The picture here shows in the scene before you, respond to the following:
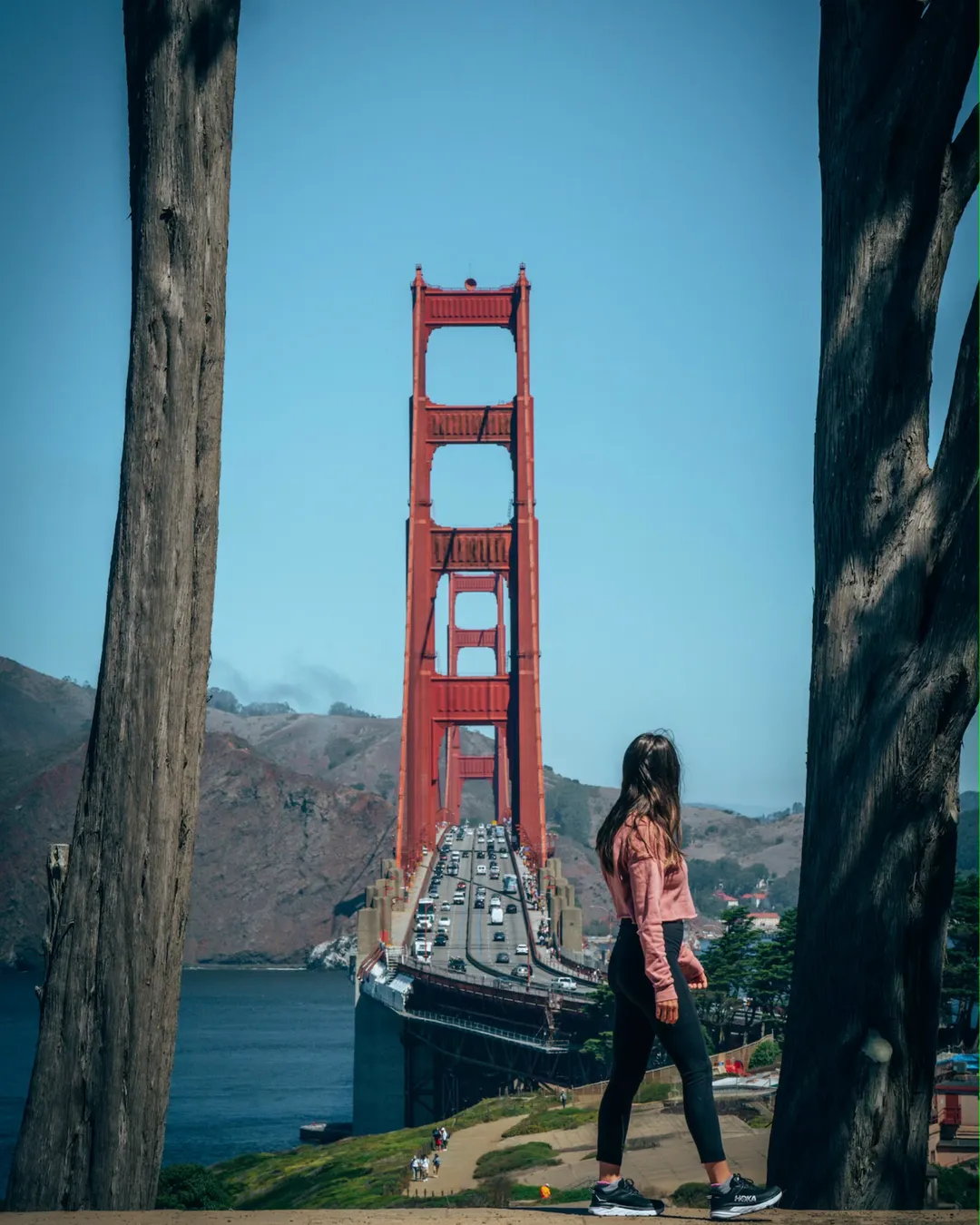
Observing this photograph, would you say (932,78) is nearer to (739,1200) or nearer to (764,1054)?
(739,1200)

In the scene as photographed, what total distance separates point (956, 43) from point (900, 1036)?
2.15 metres

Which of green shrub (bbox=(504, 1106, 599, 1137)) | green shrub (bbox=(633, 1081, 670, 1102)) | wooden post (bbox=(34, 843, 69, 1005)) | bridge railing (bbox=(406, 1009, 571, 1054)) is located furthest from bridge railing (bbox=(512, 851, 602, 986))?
wooden post (bbox=(34, 843, 69, 1005))

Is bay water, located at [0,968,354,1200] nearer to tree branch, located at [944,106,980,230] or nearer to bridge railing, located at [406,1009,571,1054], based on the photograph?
bridge railing, located at [406,1009,571,1054]

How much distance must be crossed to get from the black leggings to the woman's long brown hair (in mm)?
173

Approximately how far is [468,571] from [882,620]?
164 feet

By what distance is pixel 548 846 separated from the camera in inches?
2077

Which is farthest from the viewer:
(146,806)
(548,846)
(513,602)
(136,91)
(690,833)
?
(690,833)

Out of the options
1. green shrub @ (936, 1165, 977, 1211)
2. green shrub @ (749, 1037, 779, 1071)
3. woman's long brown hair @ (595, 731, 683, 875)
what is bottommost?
green shrub @ (749, 1037, 779, 1071)

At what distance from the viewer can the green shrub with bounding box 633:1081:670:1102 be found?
65.5ft

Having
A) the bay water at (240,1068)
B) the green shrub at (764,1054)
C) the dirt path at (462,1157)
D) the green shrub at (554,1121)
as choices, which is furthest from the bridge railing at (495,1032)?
the green shrub at (764,1054)

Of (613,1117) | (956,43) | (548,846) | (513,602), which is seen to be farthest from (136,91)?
(548,846)

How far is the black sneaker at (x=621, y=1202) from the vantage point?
3057 mm

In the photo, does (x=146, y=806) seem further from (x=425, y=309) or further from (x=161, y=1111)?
(x=425, y=309)

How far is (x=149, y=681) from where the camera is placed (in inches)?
122
